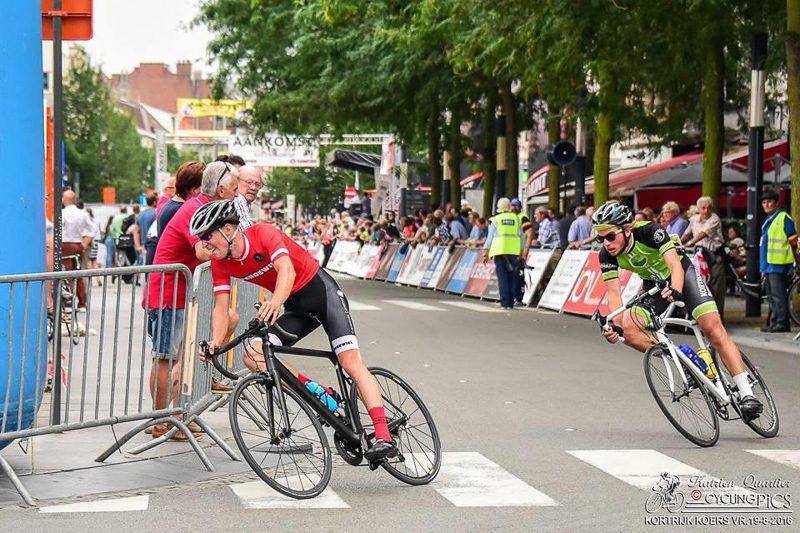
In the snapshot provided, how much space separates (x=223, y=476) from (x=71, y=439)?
1.67 metres

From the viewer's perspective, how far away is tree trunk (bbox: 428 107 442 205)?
3876 centimetres

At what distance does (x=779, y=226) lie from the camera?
1870cm

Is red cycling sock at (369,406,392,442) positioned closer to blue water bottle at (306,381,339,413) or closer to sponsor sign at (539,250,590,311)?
blue water bottle at (306,381,339,413)

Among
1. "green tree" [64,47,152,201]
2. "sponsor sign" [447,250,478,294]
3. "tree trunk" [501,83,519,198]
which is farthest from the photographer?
"green tree" [64,47,152,201]

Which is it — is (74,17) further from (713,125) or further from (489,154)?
(489,154)

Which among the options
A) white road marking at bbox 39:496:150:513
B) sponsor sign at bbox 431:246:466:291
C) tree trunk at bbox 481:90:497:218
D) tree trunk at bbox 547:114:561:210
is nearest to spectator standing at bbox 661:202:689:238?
sponsor sign at bbox 431:246:466:291

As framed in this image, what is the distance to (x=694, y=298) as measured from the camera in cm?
1034

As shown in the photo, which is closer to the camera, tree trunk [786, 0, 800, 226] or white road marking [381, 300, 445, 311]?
tree trunk [786, 0, 800, 226]

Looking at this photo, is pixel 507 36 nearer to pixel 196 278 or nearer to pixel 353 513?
pixel 196 278

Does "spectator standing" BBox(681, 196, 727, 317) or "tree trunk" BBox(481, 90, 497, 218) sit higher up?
"tree trunk" BBox(481, 90, 497, 218)

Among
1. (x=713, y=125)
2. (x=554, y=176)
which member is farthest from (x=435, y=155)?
(x=713, y=125)

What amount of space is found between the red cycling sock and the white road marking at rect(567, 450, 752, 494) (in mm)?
1338

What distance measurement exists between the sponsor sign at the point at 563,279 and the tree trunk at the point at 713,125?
2.30 meters

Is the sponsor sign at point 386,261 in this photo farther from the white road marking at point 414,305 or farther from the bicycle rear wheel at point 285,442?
the bicycle rear wheel at point 285,442
